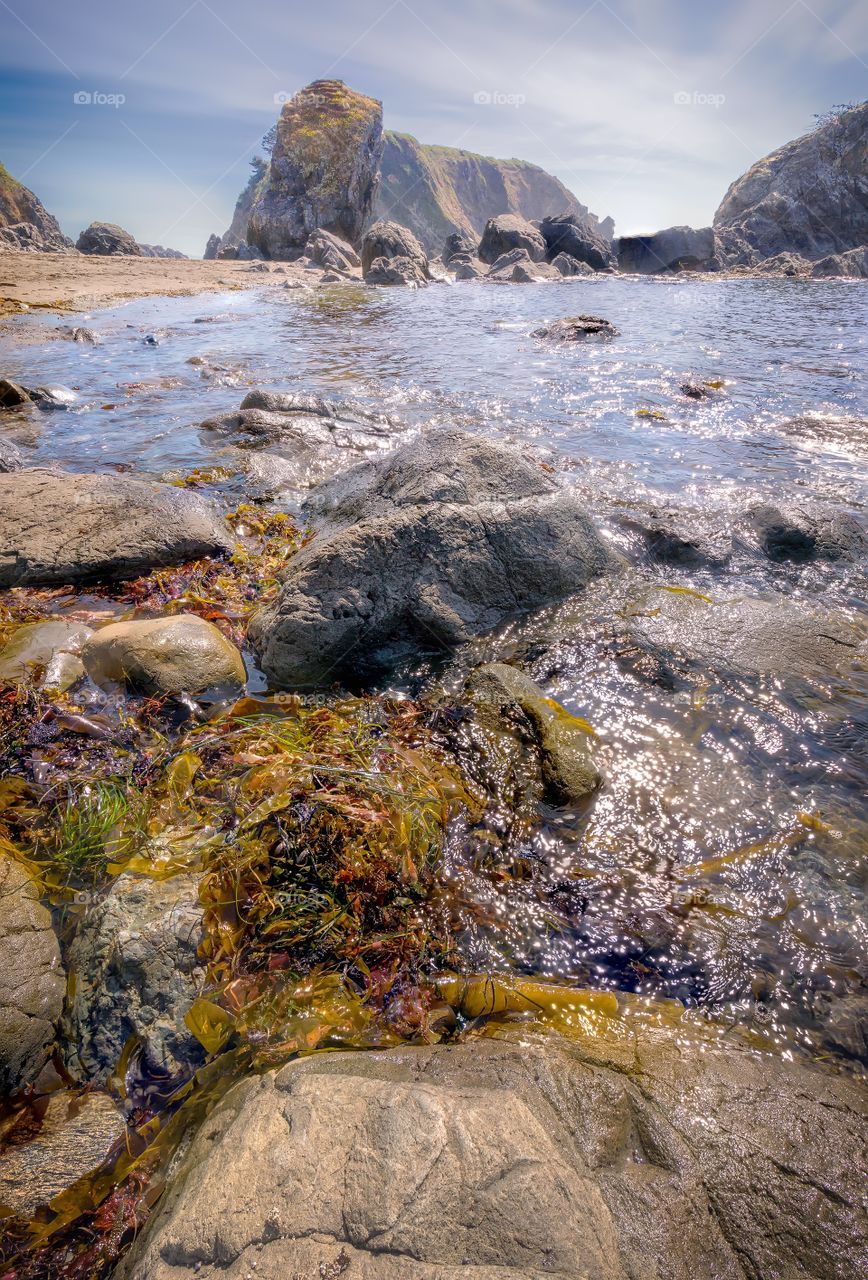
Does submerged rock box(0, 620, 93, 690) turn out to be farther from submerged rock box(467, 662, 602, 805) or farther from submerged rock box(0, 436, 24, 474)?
submerged rock box(0, 436, 24, 474)

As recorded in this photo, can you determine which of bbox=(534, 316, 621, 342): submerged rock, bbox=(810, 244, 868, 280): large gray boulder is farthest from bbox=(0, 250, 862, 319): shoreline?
bbox=(534, 316, 621, 342): submerged rock

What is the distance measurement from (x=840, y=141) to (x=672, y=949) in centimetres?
9164

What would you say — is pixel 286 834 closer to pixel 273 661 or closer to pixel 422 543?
pixel 273 661

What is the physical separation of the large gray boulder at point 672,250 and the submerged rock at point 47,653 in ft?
184

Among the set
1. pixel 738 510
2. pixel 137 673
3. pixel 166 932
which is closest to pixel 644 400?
pixel 738 510

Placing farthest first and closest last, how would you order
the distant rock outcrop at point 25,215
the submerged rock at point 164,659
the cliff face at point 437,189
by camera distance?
the cliff face at point 437,189 → the distant rock outcrop at point 25,215 → the submerged rock at point 164,659

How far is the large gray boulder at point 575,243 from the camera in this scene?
49.1 m

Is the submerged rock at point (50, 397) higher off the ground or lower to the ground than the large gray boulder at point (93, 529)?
higher

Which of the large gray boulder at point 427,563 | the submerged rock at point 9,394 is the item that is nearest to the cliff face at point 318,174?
the submerged rock at point 9,394

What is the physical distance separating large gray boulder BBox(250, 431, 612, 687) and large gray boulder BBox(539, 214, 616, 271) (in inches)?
2138

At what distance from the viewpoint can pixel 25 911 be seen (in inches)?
83.4

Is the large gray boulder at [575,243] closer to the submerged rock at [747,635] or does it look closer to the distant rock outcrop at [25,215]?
the distant rock outcrop at [25,215]

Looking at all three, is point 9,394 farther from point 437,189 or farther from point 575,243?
point 437,189

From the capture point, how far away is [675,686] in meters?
3.51
